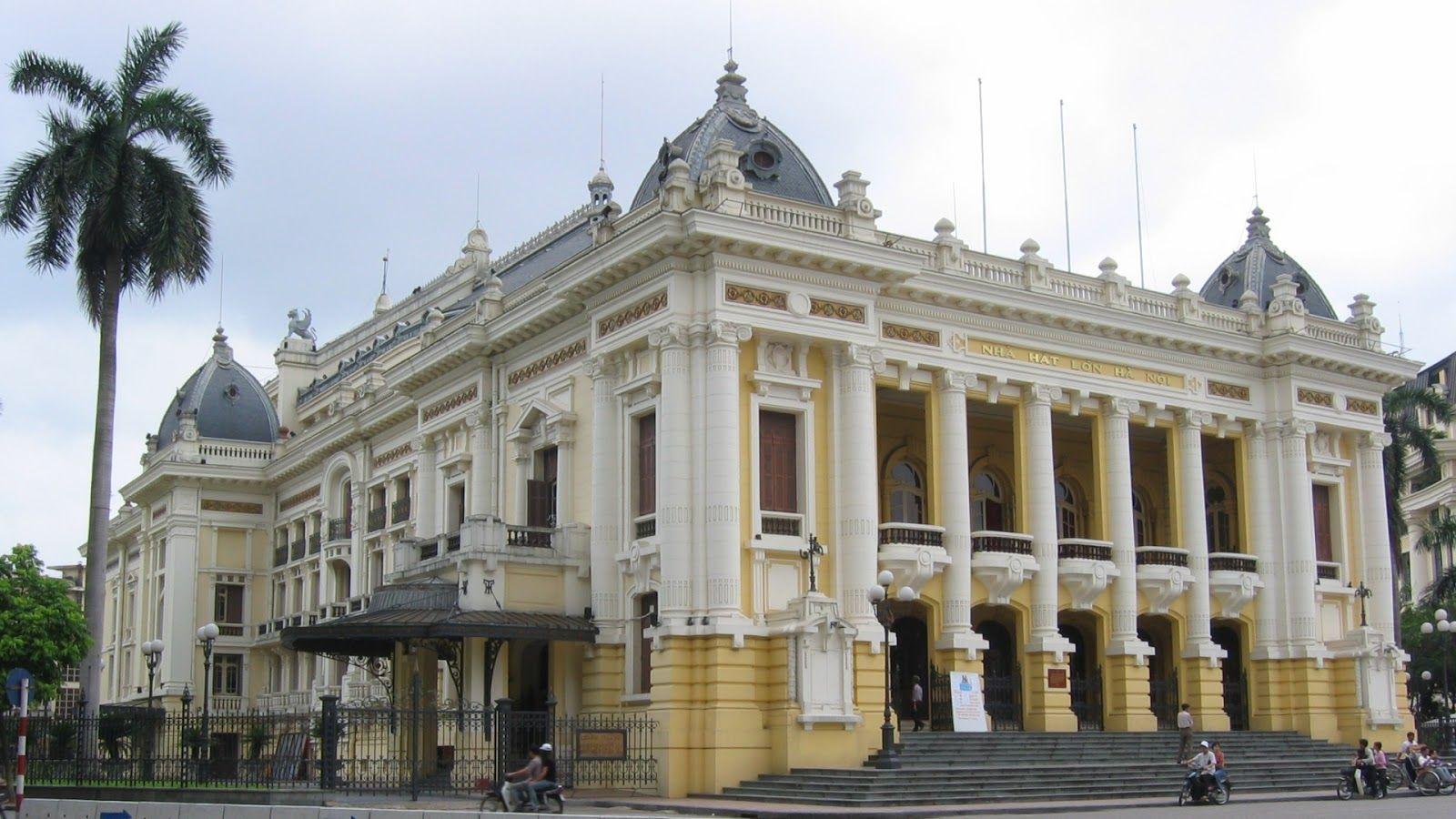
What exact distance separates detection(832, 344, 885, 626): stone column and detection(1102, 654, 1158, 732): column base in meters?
7.40

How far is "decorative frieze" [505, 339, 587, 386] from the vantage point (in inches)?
1416

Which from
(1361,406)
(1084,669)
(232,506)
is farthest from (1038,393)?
(232,506)

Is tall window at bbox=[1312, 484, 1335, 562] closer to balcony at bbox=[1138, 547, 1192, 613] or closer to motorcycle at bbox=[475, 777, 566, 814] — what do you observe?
balcony at bbox=[1138, 547, 1192, 613]

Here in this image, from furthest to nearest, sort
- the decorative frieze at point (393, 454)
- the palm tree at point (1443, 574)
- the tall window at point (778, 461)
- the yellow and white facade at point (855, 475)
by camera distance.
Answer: the palm tree at point (1443, 574), the decorative frieze at point (393, 454), the tall window at point (778, 461), the yellow and white facade at point (855, 475)

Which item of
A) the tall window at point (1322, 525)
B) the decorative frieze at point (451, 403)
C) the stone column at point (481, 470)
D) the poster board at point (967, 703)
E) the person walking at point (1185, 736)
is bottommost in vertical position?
the person walking at point (1185, 736)

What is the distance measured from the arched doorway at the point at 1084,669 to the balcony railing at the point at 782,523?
799 centimetres

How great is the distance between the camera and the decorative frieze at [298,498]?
56312mm

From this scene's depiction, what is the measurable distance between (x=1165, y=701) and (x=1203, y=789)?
36.3 feet

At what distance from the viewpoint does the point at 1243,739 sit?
36188 mm

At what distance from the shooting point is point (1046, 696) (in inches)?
1372

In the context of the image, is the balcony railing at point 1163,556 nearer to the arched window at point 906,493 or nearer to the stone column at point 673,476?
the arched window at point 906,493

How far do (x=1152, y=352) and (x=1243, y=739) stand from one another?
930 centimetres

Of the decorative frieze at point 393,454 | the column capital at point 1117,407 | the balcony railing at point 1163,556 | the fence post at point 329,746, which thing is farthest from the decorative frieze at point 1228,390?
the fence post at point 329,746

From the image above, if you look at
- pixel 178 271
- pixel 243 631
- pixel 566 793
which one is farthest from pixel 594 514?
pixel 243 631
